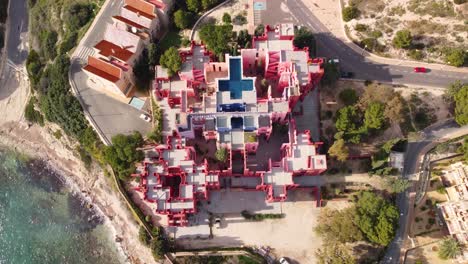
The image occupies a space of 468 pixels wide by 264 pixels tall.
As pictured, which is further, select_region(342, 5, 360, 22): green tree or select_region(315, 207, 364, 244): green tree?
select_region(342, 5, 360, 22): green tree

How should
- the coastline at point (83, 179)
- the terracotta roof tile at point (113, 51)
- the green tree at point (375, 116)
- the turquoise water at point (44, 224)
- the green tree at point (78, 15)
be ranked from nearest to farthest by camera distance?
the green tree at point (375, 116) → the terracotta roof tile at point (113, 51) → the coastline at point (83, 179) → the turquoise water at point (44, 224) → the green tree at point (78, 15)

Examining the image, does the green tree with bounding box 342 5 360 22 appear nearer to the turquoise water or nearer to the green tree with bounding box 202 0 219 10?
the green tree with bounding box 202 0 219 10

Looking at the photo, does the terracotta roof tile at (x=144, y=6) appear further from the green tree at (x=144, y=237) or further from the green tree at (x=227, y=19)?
the green tree at (x=144, y=237)

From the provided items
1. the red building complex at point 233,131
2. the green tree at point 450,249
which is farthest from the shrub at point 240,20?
the green tree at point 450,249

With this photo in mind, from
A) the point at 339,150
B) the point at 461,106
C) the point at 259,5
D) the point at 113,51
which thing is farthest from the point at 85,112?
the point at 461,106

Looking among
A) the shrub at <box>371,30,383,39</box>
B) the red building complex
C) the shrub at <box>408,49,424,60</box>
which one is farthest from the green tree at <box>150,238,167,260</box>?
the shrub at <box>408,49,424,60</box>

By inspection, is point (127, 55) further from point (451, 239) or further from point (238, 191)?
point (451, 239)

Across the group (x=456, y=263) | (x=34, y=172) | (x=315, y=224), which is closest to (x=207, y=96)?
(x=315, y=224)
